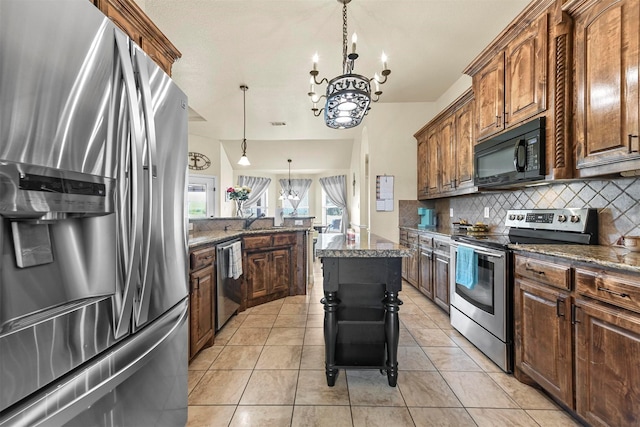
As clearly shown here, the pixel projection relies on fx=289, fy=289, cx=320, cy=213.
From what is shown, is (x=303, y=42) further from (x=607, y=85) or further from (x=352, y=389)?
(x=352, y=389)

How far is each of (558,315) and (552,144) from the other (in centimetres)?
109

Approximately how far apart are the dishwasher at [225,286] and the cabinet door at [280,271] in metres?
0.64

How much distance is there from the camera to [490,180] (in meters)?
2.60

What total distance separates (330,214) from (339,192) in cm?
94

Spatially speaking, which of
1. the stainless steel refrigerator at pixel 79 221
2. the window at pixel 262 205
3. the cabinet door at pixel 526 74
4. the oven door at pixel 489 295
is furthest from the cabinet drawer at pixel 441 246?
the window at pixel 262 205

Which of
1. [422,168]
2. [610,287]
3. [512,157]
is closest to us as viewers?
[610,287]

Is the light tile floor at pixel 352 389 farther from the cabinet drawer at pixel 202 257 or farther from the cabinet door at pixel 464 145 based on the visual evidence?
the cabinet door at pixel 464 145

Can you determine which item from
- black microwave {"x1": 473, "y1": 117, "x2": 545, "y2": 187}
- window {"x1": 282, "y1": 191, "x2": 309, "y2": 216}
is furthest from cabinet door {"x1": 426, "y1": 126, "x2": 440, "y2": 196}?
window {"x1": 282, "y1": 191, "x2": 309, "y2": 216}

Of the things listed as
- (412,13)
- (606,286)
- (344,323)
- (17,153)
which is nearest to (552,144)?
(606,286)

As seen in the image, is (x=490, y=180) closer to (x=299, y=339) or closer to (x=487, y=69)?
(x=487, y=69)

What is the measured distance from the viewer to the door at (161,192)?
0.97 m

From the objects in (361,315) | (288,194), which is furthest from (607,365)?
(288,194)

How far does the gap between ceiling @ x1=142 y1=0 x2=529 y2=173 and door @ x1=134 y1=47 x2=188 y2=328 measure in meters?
1.63

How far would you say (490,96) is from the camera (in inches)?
99.4
